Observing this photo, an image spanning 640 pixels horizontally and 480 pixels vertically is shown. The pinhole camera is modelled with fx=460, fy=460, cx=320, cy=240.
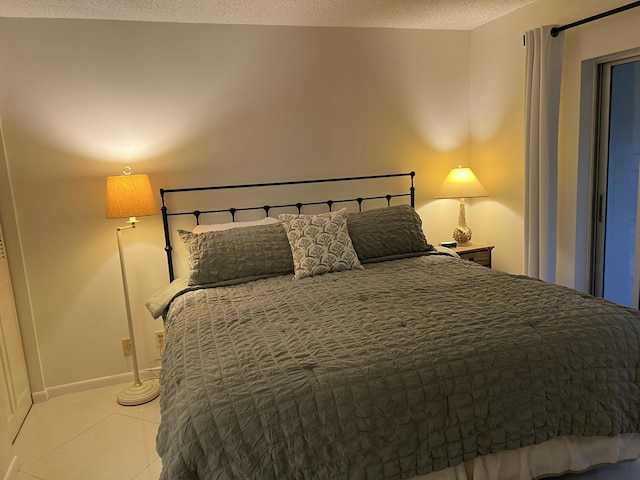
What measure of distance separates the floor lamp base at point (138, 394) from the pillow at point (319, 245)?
1243 mm

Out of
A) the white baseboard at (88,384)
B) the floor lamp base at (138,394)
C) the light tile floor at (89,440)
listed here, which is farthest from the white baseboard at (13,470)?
the white baseboard at (88,384)

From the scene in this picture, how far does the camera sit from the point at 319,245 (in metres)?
2.77

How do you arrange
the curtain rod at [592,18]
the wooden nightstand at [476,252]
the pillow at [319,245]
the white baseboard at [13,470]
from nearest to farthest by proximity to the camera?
the white baseboard at [13,470] → the curtain rod at [592,18] → the pillow at [319,245] → the wooden nightstand at [476,252]

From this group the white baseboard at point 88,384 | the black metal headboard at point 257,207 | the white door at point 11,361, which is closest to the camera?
the white door at point 11,361

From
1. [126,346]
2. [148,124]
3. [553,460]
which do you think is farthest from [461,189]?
[126,346]

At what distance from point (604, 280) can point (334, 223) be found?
188 cm

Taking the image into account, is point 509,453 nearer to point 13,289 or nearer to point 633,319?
point 633,319

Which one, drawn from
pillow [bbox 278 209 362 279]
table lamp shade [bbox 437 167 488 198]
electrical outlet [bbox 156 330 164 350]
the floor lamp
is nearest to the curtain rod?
table lamp shade [bbox 437 167 488 198]

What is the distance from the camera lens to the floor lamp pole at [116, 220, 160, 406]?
9.51 ft

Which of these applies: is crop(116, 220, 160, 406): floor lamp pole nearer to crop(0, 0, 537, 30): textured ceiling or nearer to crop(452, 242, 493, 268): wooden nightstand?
crop(0, 0, 537, 30): textured ceiling

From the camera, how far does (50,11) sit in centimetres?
270

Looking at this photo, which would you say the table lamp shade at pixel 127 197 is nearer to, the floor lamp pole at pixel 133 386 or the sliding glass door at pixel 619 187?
the floor lamp pole at pixel 133 386

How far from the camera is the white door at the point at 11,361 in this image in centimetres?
259

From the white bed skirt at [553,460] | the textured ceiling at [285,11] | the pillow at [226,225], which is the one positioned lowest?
the white bed skirt at [553,460]
